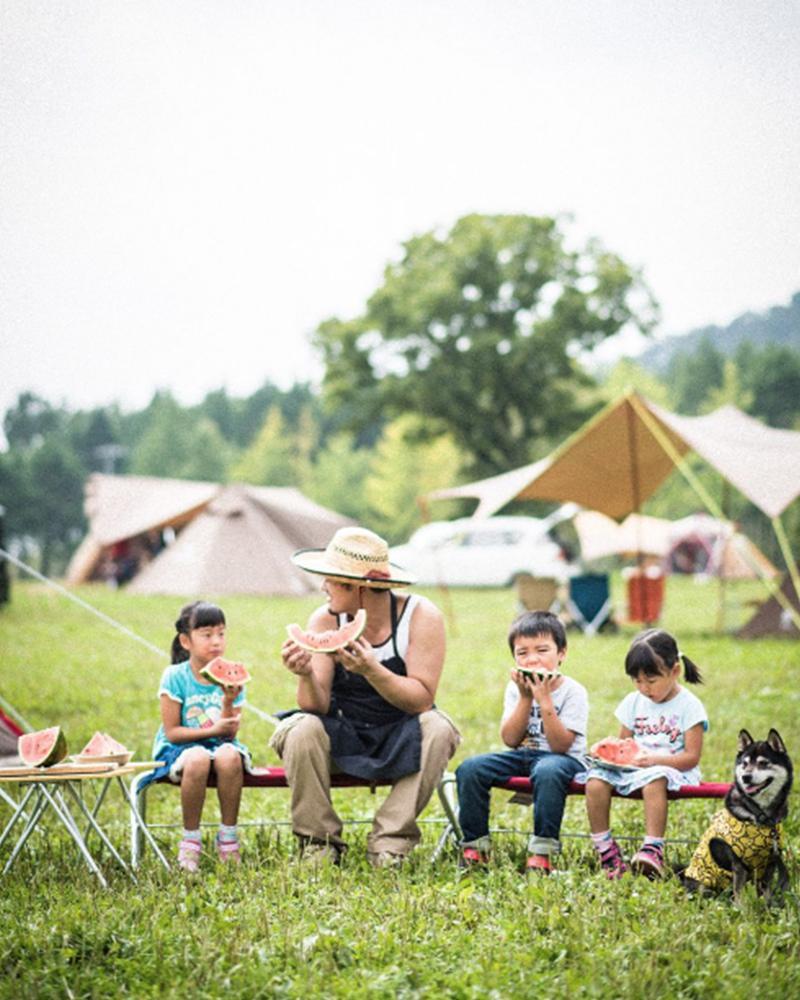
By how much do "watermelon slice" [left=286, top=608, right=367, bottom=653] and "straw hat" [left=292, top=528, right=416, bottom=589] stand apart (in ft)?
0.54

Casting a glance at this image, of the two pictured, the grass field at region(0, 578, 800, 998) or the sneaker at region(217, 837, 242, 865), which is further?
the sneaker at region(217, 837, 242, 865)

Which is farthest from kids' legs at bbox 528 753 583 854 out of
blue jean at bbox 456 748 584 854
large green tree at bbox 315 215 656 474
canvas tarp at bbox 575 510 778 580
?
large green tree at bbox 315 215 656 474

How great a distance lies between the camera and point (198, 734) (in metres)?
3.96

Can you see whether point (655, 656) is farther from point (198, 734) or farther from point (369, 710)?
point (198, 734)

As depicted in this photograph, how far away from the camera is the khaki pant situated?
Result: 3.85 meters

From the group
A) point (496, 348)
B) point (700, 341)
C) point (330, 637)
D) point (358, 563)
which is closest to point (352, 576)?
point (358, 563)

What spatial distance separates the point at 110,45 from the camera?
23.2 ft

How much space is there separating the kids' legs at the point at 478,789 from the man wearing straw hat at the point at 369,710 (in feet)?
0.31

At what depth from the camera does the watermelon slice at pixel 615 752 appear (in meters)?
3.71

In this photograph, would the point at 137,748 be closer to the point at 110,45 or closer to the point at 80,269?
the point at 80,269

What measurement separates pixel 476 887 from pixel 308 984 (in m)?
0.96

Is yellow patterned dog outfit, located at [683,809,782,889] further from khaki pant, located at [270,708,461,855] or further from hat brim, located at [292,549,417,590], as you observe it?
hat brim, located at [292,549,417,590]

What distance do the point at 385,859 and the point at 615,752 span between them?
2.76 ft

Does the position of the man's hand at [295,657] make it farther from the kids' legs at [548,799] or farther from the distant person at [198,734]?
the kids' legs at [548,799]
